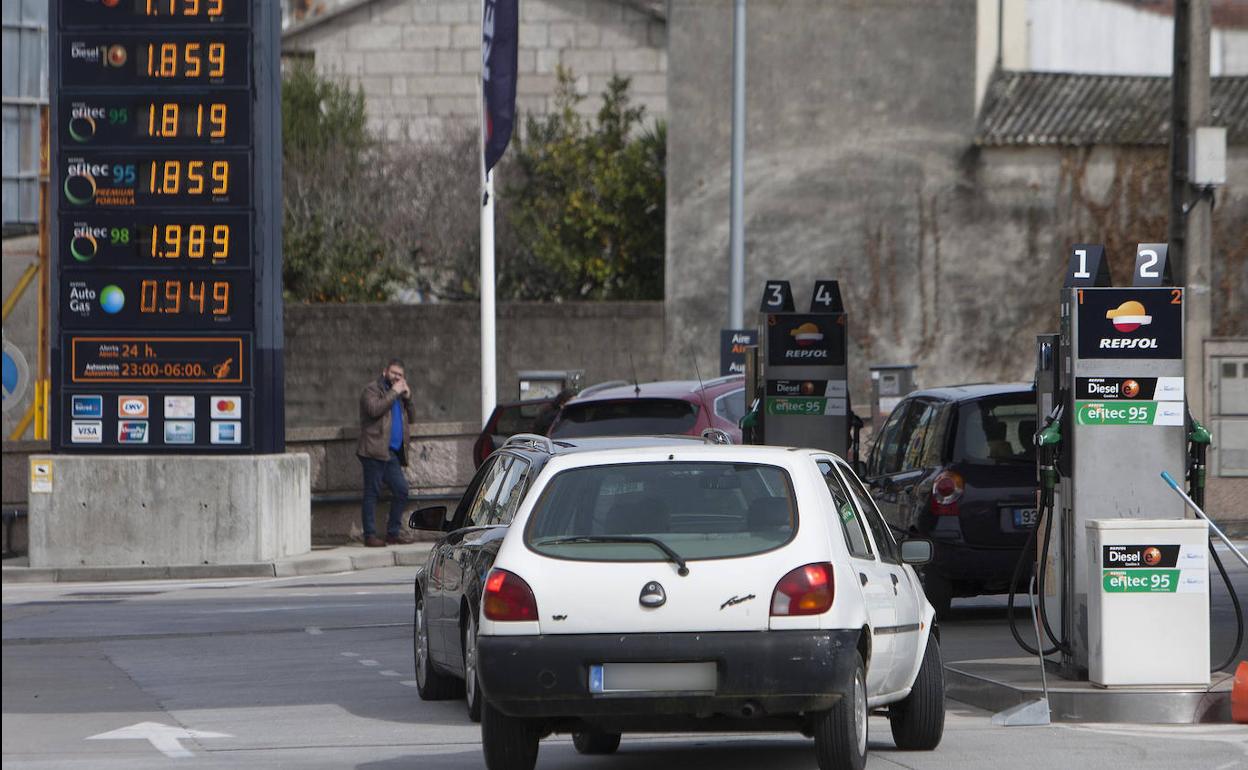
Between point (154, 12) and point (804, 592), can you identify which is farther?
point (154, 12)

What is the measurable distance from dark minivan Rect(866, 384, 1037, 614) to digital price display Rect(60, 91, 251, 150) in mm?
9511

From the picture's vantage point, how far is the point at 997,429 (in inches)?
549

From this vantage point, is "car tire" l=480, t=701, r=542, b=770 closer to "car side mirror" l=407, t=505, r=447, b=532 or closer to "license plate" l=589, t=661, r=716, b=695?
"license plate" l=589, t=661, r=716, b=695

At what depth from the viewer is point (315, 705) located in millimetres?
11242

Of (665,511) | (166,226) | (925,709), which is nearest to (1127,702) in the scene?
(925,709)

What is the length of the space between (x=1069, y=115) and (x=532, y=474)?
25155mm

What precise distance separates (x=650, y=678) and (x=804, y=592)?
647mm

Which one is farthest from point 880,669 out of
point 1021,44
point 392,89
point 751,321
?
point 392,89

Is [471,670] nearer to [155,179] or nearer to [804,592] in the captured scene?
[804,592]

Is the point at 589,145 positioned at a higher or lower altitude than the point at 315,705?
higher

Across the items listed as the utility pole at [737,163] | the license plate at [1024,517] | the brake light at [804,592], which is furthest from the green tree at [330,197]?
the brake light at [804,592]

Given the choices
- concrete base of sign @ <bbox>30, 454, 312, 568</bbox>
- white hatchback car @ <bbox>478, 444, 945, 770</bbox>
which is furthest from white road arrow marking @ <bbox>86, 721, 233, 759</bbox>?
concrete base of sign @ <bbox>30, 454, 312, 568</bbox>

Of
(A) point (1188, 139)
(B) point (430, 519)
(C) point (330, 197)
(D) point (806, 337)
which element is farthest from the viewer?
(C) point (330, 197)

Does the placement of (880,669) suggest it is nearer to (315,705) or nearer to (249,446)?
(315,705)
